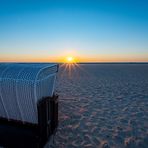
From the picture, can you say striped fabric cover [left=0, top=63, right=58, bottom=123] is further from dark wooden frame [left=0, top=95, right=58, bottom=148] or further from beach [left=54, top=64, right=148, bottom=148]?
beach [left=54, top=64, right=148, bottom=148]

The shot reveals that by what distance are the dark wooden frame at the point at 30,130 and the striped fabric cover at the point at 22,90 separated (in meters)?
0.16

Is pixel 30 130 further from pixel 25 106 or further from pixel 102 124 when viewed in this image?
pixel 102 124

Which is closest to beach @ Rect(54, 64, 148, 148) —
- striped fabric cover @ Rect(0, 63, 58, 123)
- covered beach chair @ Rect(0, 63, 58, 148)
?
covered beach chair @ Rect(0, 63, 58, 148)

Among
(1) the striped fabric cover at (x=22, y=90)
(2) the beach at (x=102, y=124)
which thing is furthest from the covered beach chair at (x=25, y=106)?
(2) the beach at (x=102, y=124)

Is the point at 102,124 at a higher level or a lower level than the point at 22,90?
lower

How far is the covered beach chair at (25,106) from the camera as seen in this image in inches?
154

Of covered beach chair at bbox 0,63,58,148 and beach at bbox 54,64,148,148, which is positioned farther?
beach at bbox 54,64,148,148

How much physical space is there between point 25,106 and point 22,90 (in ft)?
1.73

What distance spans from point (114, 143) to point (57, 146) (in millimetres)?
1677

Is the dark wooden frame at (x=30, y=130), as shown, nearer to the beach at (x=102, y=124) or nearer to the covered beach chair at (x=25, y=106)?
the covered beach chair at (x=25, y=106)

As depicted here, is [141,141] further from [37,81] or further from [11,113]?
[11,113]

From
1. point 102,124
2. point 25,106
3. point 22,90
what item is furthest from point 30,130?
point 102,124

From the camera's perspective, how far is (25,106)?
418cm

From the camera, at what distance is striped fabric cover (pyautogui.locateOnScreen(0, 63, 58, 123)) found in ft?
12.7
